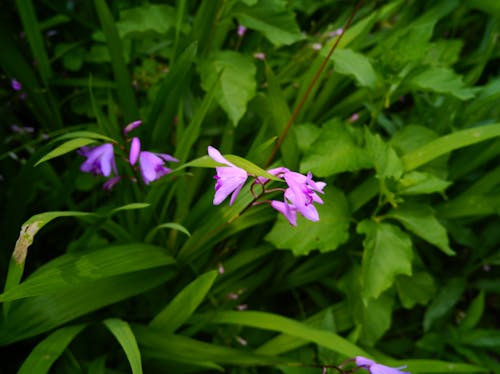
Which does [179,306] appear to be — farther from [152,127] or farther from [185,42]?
[185,42]

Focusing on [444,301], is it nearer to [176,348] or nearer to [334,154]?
[334,154]

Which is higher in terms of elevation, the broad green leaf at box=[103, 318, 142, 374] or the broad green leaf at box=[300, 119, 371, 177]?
the broad green leaf at box=[300, 119, 371, 177]

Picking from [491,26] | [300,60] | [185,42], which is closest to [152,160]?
[185,42]

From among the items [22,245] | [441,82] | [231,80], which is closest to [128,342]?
[22,245]

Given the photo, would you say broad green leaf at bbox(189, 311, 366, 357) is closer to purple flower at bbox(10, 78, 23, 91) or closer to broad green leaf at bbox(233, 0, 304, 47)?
broad green leaf at bbox(233, 0, 304, 47)

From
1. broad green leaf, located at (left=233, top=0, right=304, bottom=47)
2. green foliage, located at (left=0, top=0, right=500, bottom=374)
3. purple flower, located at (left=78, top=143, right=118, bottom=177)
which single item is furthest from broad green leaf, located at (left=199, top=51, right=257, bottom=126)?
purple flower, located at (left=78, top=143, right=118, bottom=177)

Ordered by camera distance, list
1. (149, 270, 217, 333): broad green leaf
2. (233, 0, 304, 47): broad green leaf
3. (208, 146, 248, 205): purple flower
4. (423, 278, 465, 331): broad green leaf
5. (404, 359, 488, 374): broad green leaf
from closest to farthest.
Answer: (208, 146, 248, 205): purple flower
(149, 270, 217, 333): broad green leaf
(404, 359, 488, 374): broad green leaf
(233, 0, 304, 47): broad green leaf
(423, 278, 465, 331): broad green leaf

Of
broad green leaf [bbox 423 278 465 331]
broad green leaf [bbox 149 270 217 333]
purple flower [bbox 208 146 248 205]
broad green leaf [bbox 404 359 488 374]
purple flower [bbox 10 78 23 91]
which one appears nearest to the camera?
purple flower [bbox 208 146 248 205]
